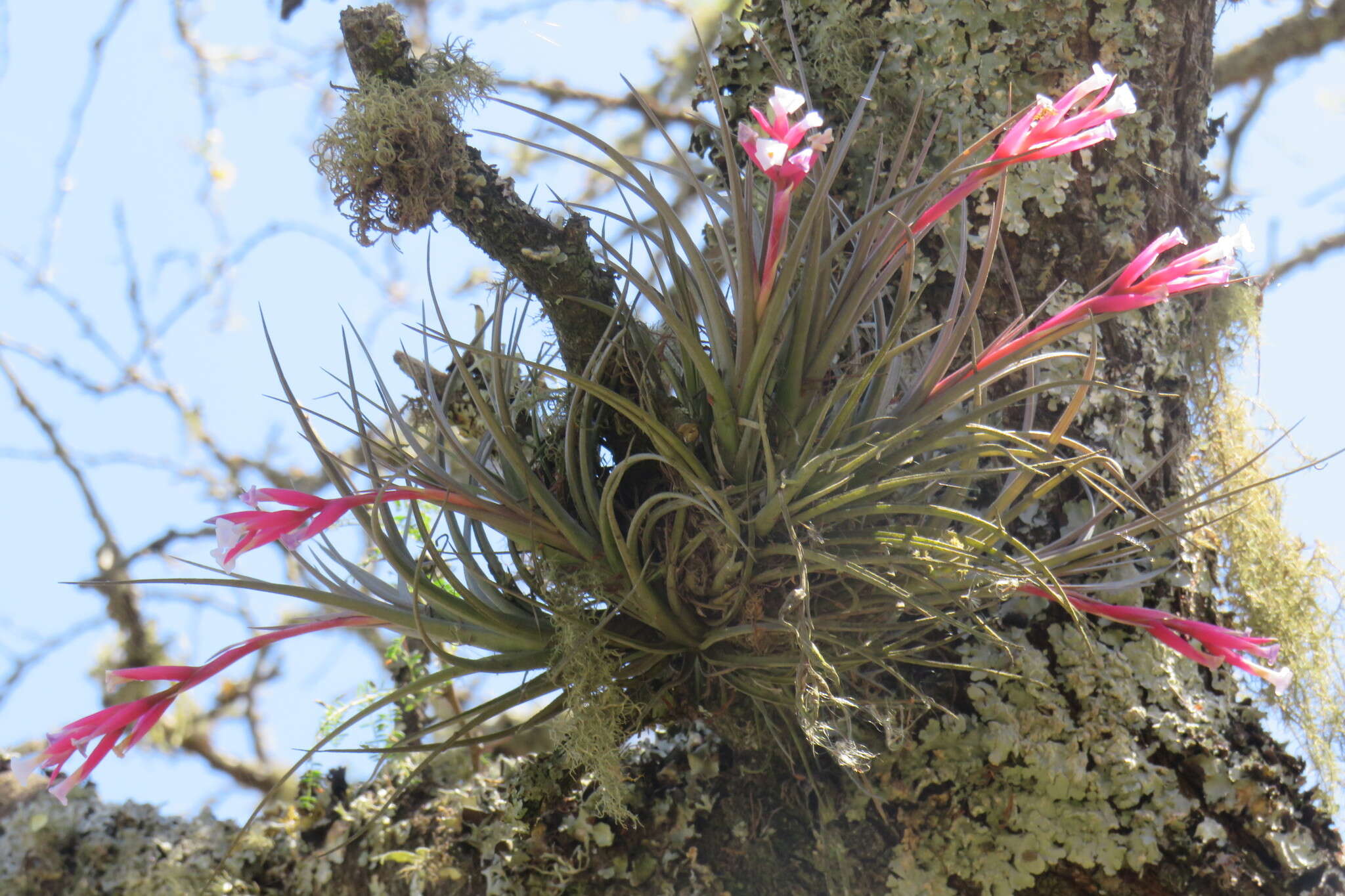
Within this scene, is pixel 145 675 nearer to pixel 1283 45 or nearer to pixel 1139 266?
pixel 1139 266

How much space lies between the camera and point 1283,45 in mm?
3213

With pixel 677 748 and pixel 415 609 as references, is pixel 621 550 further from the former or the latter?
pixel 677 748

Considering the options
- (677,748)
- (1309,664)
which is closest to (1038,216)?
(1309,664)

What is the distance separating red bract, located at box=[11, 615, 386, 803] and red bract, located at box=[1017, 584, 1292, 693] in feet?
3.05

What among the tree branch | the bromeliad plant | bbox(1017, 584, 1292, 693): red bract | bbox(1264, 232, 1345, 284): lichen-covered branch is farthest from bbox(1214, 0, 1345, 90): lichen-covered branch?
the tree branch

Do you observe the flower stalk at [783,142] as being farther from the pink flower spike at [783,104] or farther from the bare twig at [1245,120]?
the bare twig at [1245,120]

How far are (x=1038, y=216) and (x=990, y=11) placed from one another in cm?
34

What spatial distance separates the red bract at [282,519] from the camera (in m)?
1.07

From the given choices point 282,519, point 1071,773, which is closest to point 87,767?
point 282,519

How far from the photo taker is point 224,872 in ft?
5.51

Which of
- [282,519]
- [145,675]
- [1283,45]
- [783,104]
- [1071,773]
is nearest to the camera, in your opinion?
[783,104]

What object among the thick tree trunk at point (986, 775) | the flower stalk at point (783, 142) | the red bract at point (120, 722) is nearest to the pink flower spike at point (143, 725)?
the red bract at point (120, 722)

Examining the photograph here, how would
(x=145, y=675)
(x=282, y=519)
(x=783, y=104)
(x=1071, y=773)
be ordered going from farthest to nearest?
(x=1071, y=773)
(x=145, y=675)
(x=282, y=519)
(x=783, y=104)

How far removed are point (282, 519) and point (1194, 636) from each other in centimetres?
103
